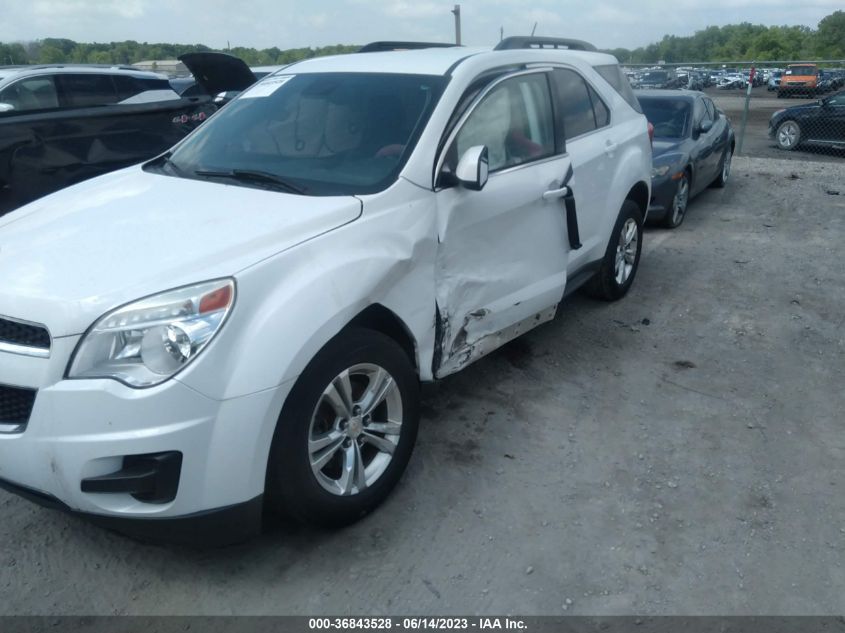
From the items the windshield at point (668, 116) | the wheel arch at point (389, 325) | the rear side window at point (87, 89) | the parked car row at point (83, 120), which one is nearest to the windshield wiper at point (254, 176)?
the wheel arch at point (389, 325)

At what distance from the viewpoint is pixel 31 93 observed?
9078 millimetres

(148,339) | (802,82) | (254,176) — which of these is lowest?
(802,82)

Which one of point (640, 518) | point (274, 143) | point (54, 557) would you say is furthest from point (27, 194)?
point (640, 518)

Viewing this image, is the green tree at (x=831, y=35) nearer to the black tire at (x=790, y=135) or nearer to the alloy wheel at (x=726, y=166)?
the black tire at (x=790, y=135)

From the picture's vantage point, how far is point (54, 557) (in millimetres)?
3131

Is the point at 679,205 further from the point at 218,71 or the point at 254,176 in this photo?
the point at 254,176

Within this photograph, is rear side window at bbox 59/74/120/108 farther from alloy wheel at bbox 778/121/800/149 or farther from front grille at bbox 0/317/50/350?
alloy wheel at bbox 778/121/800/149

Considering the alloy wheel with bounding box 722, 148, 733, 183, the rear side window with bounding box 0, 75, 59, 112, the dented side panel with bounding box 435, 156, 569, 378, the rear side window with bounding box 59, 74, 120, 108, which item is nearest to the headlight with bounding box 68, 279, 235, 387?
the dented side panel with bounding box 435, 156, 569, 378

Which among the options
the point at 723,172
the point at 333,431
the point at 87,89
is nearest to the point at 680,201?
the point at 723,172

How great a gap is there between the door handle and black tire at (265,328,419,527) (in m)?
1.47

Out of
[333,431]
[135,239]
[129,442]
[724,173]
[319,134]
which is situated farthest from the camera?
[724,173]

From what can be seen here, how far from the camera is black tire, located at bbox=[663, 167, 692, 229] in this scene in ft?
28.4

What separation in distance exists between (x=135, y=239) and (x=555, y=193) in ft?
7.76

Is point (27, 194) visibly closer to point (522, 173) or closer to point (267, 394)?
point (522, 173)
